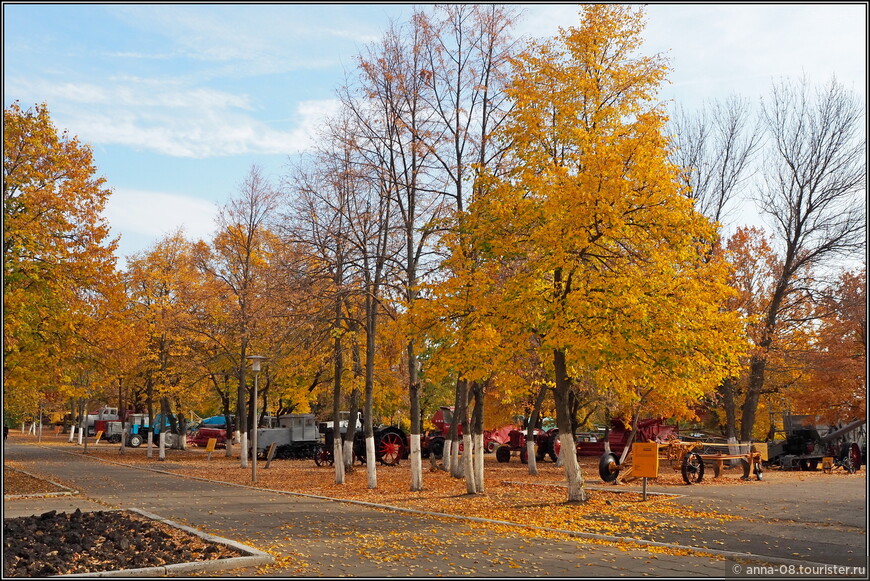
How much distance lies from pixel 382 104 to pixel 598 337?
421 inches

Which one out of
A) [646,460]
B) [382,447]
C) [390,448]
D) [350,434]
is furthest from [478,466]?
[382,447]

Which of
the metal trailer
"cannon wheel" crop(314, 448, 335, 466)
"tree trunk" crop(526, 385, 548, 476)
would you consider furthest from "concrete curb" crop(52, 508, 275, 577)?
the metal trailer

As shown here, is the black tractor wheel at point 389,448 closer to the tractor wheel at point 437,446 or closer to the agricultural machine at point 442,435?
the agricultural machine at point 442,435

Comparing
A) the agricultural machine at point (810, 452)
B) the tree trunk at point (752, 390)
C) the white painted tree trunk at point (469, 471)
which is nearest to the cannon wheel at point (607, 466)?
the white painted tree trunk at point (469, 471)

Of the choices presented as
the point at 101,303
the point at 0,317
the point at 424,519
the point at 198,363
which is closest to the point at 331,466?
the point at 198,363

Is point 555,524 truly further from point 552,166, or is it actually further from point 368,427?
point 368,427

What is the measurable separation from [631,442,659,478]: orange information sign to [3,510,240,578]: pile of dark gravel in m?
9.79

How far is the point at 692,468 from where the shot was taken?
22297 mm

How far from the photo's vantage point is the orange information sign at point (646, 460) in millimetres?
16641

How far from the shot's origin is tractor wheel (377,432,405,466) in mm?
32656

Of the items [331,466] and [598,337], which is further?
[331,466]

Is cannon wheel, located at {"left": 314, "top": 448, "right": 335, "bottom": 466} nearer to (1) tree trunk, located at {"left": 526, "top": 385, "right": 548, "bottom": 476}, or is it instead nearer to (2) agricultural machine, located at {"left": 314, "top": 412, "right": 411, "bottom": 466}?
(2) agricultural machine, located at {"left": 314, "top": 412, "right": 411, "bottom": 466}

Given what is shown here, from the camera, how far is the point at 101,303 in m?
20.0

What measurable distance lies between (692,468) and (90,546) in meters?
17.6
